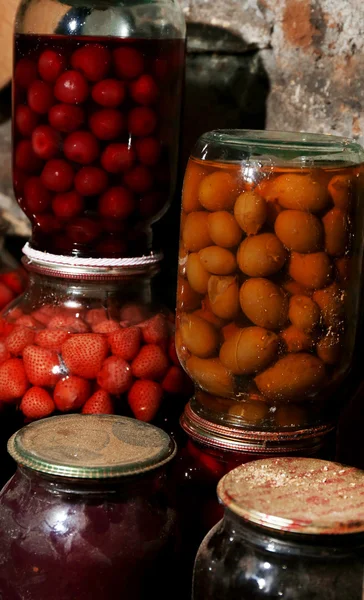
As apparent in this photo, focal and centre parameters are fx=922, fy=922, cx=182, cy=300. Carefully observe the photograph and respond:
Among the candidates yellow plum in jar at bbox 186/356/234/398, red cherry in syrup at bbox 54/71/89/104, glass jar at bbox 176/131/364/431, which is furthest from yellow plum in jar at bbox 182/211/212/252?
red cherry in syrup at bbox 54/71/89/104

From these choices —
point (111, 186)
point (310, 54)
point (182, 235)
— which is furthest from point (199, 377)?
point (310, 54)

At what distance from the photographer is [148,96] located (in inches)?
41.5

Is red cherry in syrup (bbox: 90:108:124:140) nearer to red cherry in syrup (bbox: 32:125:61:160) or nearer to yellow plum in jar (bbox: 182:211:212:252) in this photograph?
red cherry in syrup (bbox: 32:125:61:160)

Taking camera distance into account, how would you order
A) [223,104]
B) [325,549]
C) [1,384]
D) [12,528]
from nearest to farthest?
Result: [325,549]
[12,528]
[1,384]
[223,104]

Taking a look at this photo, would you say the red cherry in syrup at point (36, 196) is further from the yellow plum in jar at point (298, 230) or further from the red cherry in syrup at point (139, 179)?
the yellow plum in jar at point (298, 230)

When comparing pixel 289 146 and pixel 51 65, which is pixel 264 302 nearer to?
pixel 289 146

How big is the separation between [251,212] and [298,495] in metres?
0.26

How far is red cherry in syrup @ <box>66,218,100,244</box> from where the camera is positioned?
107cm

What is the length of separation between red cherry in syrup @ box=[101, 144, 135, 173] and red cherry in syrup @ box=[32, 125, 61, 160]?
0.06 meters

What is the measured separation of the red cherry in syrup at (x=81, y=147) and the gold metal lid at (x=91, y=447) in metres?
0.30

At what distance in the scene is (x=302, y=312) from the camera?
0.85 m

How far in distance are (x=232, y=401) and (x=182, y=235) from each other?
0.17 metres

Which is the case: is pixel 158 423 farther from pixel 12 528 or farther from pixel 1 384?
pixel 12 528

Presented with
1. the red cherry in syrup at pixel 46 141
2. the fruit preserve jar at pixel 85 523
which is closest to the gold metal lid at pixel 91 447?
the fruit preserve jar at pixel 85 523
